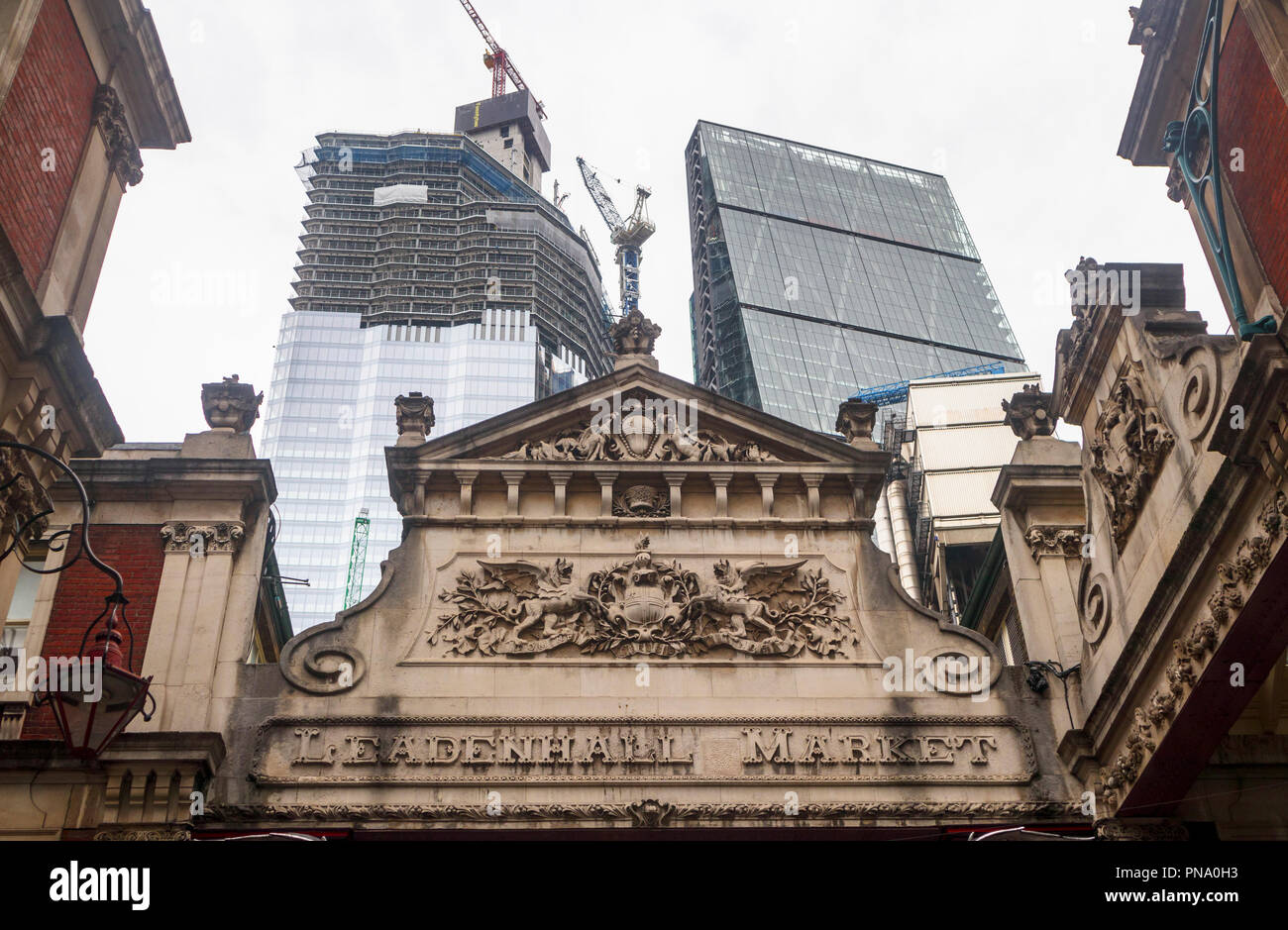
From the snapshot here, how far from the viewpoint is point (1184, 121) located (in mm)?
15688

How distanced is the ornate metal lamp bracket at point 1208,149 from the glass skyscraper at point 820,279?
103 metres

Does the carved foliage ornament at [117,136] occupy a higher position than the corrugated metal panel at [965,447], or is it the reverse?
the corrugated metal panel at [965,447]

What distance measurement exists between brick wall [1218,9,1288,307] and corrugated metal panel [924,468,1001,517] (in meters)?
40.7

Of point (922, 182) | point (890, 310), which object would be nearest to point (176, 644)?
point (890, 310)

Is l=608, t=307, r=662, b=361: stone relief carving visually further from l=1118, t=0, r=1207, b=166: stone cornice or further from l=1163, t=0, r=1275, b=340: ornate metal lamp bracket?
l=1163, t=0, r=1275, b=340: ornate metal lamp bracket

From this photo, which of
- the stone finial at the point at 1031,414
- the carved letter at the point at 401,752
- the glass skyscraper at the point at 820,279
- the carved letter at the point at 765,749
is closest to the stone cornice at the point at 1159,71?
the stone finial at the point at 1031,414

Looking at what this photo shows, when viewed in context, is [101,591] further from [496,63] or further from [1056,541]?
[496,63]

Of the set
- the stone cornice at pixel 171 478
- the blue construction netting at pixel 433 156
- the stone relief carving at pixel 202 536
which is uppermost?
the blue construction netting at pixel 433 156

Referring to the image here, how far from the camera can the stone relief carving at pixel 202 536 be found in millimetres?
19391

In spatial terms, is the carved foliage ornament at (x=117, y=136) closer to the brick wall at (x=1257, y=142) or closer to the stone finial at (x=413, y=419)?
the stone finial at (x=413, y=419)

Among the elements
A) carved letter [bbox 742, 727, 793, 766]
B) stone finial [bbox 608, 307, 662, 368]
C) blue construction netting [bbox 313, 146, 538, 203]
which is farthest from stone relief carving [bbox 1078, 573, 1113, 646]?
blue construction netting [bbox 313, 146, 538, 203]

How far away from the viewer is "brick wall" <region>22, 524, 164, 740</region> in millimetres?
18078
